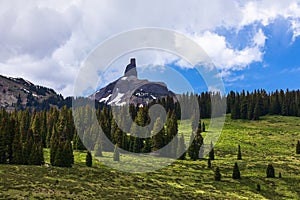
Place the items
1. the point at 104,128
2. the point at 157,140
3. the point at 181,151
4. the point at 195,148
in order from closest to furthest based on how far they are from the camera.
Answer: the point at 181,151 < the point at 195,148 < the point at 157,140 < the point at 104,128

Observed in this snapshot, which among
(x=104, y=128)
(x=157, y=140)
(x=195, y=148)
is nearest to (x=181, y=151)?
(x=195, y=148)

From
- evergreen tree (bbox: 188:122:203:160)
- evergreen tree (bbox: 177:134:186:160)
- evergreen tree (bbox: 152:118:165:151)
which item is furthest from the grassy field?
evergreen tree (bbox: 152:118:165:151)

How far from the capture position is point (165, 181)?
215ft

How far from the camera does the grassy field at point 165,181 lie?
157 ft

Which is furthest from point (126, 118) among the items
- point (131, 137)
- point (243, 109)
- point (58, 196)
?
point (58, 196)

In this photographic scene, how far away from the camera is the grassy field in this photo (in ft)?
157

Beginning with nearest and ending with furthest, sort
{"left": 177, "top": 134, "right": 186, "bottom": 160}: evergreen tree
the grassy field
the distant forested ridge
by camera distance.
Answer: the grassy field
the distant forested ridge
{"left": 177, "top": 134, "right": 186, "bottom": 160}: evergreen tree

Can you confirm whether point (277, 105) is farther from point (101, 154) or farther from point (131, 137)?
point (101, 154)

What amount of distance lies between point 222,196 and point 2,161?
43.2m

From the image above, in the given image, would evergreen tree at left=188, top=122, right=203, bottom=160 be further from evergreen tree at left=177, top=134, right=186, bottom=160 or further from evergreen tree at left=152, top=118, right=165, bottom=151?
evergreen tree at left=152, top=118, right=165, bottom=151

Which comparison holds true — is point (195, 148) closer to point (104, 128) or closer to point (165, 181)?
point (165, 181)

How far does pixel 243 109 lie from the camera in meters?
174

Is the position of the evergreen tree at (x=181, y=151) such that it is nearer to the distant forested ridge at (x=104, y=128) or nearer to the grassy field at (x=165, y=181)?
the distant forested ridge at (x=104, y=128)

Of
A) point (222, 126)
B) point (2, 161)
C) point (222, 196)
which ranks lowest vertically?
point (222, 196)
